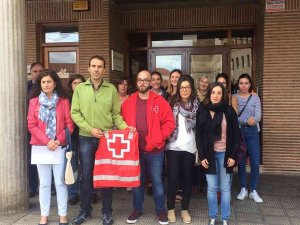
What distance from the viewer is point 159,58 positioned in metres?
8.58

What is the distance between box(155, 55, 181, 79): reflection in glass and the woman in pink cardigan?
422 centimetres

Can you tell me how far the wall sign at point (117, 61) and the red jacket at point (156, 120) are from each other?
3423 millimetres

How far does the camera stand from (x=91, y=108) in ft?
14.7

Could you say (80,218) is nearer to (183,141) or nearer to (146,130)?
(146,130)

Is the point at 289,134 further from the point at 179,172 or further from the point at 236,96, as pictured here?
the point at 179,172

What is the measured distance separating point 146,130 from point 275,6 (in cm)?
405

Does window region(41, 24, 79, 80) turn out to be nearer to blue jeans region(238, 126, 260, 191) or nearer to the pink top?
blue jeans region(238, 126, 260, 191)

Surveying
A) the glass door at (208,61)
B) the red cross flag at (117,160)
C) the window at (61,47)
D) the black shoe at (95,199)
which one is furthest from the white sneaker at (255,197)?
the window at (61,47)

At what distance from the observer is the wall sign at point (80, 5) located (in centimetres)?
776

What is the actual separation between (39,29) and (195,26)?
334 centimetres

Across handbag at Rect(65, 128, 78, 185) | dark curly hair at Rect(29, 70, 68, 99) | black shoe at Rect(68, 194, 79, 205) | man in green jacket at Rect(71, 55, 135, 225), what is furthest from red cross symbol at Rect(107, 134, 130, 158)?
black shoe at Rect(68, 194, 79, 205)

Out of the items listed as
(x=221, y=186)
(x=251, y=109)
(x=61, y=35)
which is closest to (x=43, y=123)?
(x=221, y=186)

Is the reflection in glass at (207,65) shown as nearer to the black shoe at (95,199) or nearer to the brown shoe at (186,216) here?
the black shoe at (95,199)

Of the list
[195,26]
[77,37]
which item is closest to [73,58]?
[77,37]
